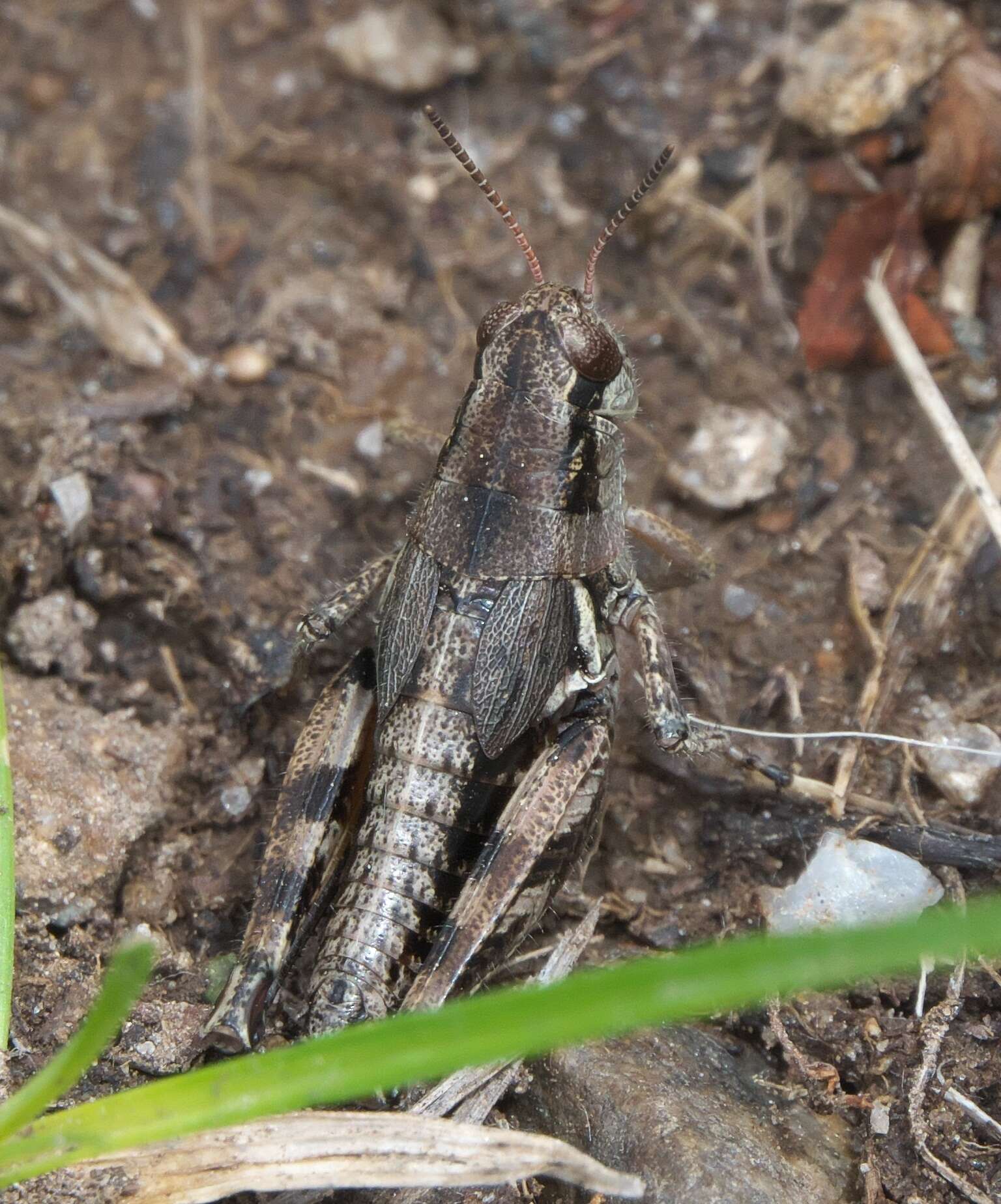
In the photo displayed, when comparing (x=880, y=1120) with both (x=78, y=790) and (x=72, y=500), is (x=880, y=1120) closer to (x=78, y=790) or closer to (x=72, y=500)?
(x=78, y=790)

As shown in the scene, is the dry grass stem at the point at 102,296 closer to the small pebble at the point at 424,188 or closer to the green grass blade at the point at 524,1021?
the small pebble at the point at 424,188

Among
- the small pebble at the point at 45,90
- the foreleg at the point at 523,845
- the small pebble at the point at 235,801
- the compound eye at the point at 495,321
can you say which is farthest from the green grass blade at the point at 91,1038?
the small pebble at the point at 45,90

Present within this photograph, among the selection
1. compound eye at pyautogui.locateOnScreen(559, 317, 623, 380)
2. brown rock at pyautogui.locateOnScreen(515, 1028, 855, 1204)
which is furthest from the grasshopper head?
brown rock at pyautogui.locateOnScreen(515, 1028, 855, 1204)

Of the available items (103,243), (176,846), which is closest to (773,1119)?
(176,846)

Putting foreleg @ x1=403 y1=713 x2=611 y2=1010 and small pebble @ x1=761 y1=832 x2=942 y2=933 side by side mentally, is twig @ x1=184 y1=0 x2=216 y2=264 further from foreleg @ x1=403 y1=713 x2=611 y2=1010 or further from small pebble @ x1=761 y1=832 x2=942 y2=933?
small pebble @ x1=761 y1=832 x2=942 y2=933

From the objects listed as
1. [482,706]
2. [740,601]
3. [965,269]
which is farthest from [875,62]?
[482,706]

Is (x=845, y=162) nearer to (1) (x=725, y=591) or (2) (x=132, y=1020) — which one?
(1) (x=725, y=591)
